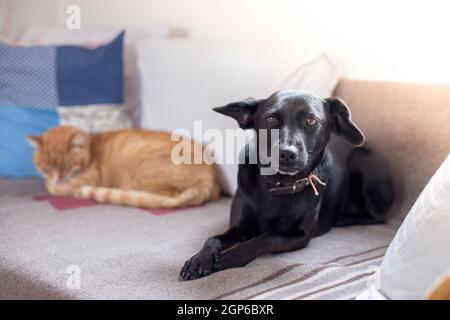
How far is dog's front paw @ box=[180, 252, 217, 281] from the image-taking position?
1205 millimetres

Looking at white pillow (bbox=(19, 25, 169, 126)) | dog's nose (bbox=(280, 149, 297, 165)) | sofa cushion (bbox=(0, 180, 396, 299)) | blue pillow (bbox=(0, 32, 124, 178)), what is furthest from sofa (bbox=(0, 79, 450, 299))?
white pillow (bbox=(19, 25, 169, 126))

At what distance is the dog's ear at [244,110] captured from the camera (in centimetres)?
144

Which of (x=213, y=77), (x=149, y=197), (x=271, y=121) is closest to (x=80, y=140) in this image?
(x=149, y=197)

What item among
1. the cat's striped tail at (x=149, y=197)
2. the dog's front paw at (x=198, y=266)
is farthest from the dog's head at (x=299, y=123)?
the cat's striped tail at (x=149, y=197)

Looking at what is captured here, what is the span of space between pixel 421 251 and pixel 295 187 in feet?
1.48

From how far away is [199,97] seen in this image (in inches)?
75.5

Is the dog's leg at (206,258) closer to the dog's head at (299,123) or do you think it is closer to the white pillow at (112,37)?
the dog's head at (299,123)

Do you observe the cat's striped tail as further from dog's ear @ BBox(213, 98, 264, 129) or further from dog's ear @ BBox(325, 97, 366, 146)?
dog's ear @ BBox(325, 97, 366, 146)

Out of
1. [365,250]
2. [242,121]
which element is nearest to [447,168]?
[365,250]

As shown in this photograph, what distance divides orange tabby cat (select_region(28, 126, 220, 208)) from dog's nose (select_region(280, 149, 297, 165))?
56 centimetres

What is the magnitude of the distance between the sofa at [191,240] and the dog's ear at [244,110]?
1.11 feet

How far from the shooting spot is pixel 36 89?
205cm

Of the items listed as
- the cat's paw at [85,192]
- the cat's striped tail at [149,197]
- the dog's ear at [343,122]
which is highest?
the dog's ear at [343,122]

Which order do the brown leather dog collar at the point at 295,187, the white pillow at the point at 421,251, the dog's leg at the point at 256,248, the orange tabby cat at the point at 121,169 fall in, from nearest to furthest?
1. the white pillow at the point at 421,251
2. the dog's leg at the point at 256,248
3. the brown leather dog collar at the point at 295,187
4. the orange tabby cat at the point at 121,169
